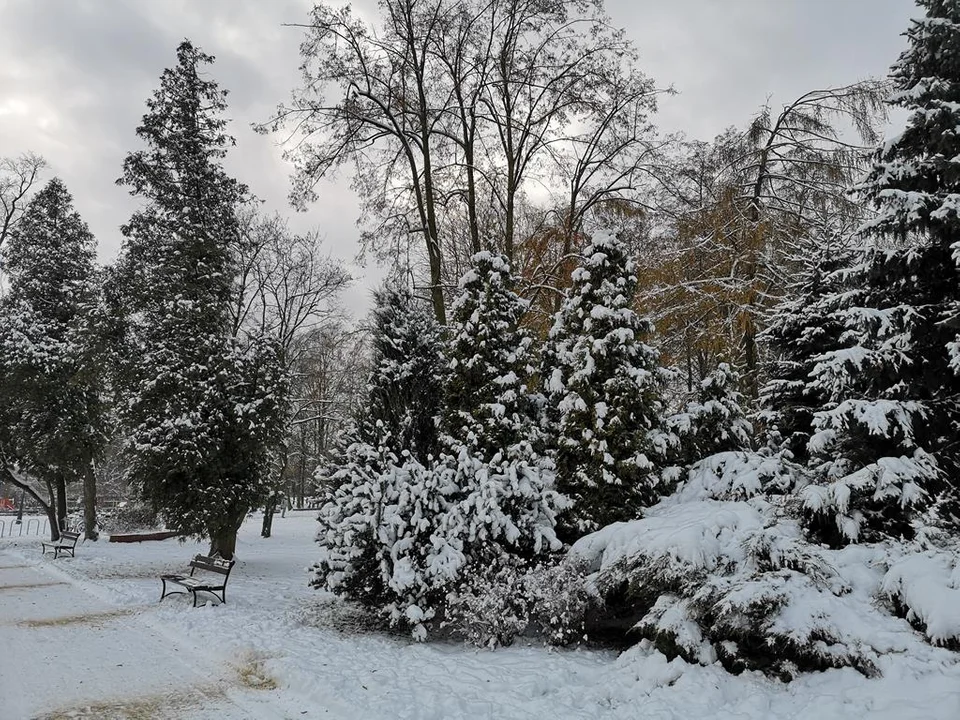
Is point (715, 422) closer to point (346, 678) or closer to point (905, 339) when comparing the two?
point (905, 339)

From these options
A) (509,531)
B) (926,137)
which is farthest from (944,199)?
(509,531)

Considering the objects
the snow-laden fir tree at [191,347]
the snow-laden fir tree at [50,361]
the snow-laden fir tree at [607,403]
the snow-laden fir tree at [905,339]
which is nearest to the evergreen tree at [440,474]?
the snow-laden fir tree at [607,403]

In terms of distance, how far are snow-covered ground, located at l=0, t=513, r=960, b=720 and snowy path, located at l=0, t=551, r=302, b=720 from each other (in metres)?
0.02

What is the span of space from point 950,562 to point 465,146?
13.5 meters

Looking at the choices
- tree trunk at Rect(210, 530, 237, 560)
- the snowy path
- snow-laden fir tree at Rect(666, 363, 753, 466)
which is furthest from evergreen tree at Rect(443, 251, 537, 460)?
tree trunk at Rect(210, 530, 237, 560)

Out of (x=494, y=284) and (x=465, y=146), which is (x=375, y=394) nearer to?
(x=494, y=284)

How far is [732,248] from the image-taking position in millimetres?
13516

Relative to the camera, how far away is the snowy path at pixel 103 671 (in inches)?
223

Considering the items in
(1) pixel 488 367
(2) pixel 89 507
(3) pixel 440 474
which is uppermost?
(1) pixel 488 367

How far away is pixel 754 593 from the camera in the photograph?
18.4ft

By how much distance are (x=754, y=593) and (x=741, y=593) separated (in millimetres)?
110

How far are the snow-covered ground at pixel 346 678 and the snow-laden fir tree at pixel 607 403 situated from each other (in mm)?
2282

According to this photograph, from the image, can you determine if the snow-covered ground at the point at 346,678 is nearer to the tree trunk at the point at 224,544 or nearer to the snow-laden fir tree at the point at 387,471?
the snow-laden fir tree at the point at 387,471

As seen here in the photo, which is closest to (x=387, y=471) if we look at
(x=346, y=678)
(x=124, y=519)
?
(x=346, y=678)
